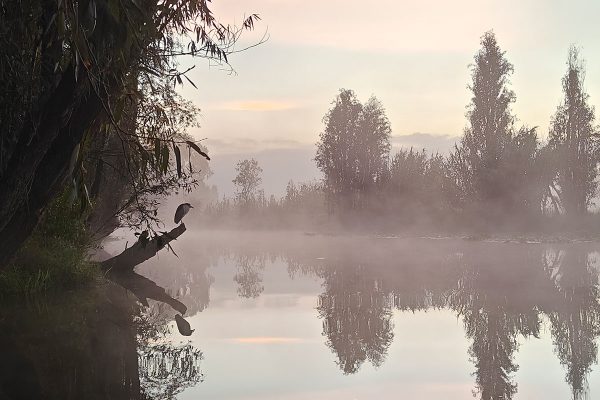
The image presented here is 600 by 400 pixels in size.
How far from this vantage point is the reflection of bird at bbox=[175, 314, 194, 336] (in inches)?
294

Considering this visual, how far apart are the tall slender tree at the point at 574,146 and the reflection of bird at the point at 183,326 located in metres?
31.2

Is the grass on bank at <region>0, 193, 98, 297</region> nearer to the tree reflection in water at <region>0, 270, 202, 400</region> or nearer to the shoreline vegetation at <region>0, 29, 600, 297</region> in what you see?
the tree reflection in water at <region>0, 270, 202, 400</region>

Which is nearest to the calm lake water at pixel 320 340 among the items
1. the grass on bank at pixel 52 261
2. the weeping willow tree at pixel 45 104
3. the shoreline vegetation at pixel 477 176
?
the grass on bank at pixel 52 261

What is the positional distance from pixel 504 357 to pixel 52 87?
495 cm

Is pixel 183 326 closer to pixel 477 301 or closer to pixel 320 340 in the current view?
pixel 320 340

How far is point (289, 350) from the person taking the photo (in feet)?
21.1

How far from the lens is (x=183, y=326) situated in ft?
26.1

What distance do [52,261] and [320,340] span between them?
660 centimetres

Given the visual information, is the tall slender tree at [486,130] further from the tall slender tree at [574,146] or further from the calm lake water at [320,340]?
the calm lake water at [320,340]

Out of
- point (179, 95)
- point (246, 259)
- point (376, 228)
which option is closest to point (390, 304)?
point (179, 95)

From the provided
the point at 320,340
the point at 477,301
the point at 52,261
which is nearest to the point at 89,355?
the point at 320,340

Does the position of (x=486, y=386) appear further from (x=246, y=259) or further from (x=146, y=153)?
(x=246, y=259)

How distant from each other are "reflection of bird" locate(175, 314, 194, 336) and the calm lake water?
0.12 meters

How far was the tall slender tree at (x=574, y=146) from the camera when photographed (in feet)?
113
